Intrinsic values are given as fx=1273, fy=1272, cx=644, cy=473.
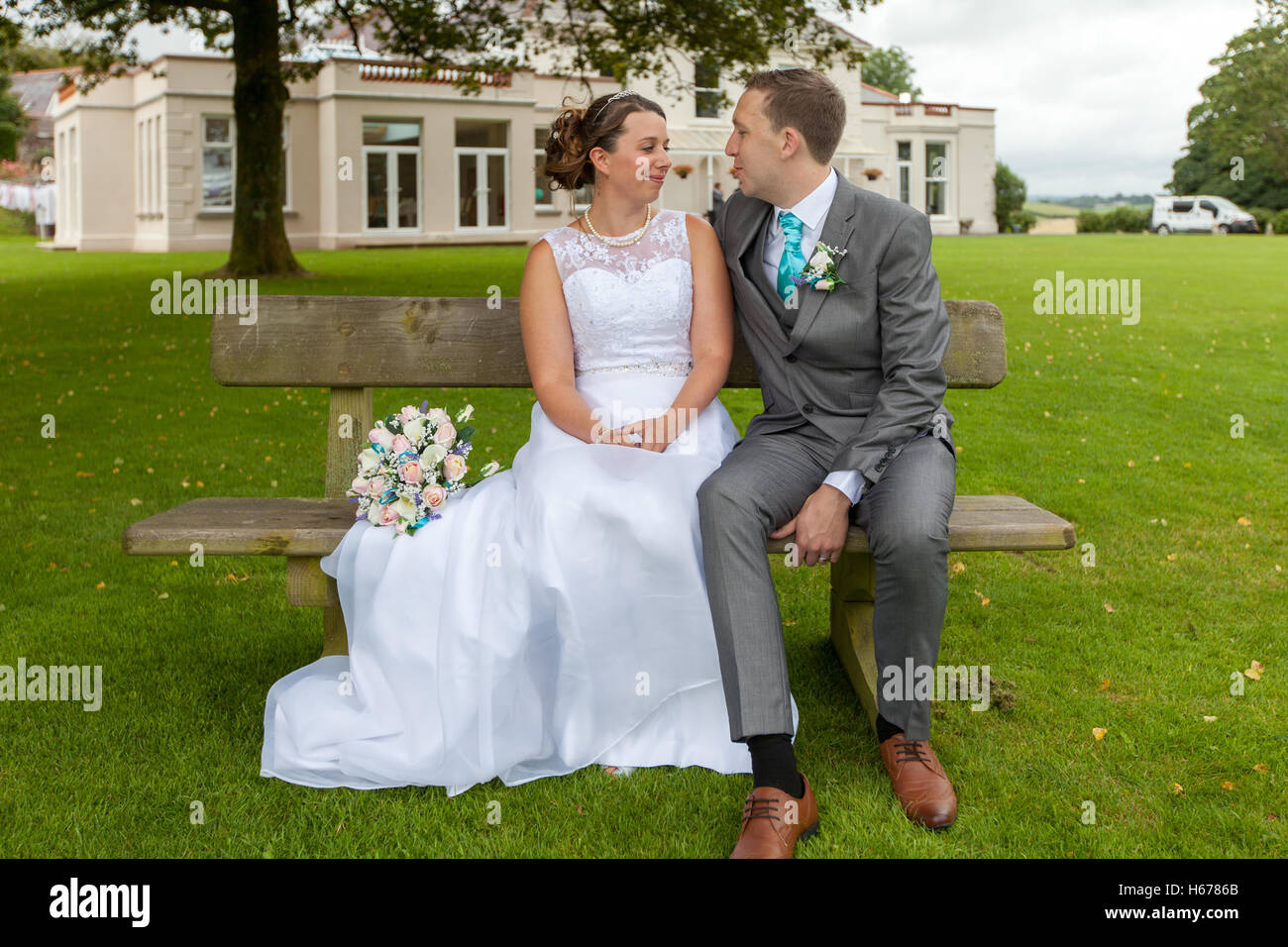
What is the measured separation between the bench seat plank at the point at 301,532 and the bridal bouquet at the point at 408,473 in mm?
139

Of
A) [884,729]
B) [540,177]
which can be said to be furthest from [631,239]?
[540,177]

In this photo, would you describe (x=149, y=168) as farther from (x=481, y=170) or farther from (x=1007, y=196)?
(x=1007, y=196)

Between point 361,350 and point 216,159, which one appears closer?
point 361,350

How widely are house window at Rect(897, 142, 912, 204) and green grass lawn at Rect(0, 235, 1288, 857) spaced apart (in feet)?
133

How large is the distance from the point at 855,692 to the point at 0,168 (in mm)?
55851

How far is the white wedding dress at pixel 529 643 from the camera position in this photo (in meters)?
3.53

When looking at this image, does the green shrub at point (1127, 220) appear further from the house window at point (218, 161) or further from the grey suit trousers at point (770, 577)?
the grey suit trousers at point (770, 577)

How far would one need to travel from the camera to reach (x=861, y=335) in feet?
12.5

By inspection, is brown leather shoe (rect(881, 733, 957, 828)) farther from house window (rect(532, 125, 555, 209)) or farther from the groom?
house window (rect(532, 125, 555, 209))

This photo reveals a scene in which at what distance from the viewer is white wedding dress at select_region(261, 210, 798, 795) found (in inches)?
139

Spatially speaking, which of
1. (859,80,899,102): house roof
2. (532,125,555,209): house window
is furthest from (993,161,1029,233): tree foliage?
(532,125,555,209): house window

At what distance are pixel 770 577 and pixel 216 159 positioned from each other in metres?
32.6
